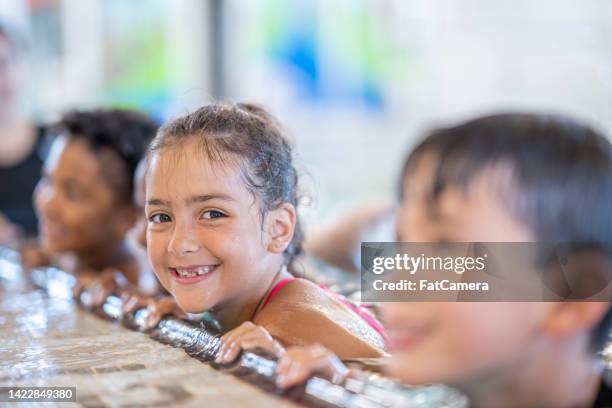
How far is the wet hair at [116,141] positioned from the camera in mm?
1527

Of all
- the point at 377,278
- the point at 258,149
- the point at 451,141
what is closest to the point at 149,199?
the point at 258,149

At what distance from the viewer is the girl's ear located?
3.18 ft

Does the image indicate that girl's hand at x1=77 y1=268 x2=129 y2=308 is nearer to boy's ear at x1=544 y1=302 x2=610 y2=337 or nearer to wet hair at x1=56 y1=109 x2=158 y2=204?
wet hair at x1=56 y1=109 x2=158 y2=204

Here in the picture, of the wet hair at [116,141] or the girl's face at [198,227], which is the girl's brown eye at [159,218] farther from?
the wet hair at [116,141]

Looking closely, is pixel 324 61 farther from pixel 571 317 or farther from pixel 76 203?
pixel 571 317

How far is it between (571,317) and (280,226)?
0.46 meters

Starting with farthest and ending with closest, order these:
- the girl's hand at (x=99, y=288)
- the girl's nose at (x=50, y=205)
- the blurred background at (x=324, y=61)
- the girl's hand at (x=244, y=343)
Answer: the blurred background at (x=324, y=61) → the girl's nose at (x=50, y=205) → the girl's hand at (x=99, y=288) → the girl's hand at (x=244, y=343)

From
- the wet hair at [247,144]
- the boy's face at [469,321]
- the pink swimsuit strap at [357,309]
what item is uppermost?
the wet hair at [247,144]

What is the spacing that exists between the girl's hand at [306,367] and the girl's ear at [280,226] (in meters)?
0.31

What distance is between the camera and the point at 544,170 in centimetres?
56

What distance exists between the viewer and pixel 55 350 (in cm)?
82

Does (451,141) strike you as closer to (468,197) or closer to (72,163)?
(468,197)

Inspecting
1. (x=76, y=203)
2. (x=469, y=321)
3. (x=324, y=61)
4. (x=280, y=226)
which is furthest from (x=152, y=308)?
(x=324, y=61)

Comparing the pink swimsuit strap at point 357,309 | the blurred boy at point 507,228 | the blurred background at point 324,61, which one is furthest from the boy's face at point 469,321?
the blurred background at point 324,61
